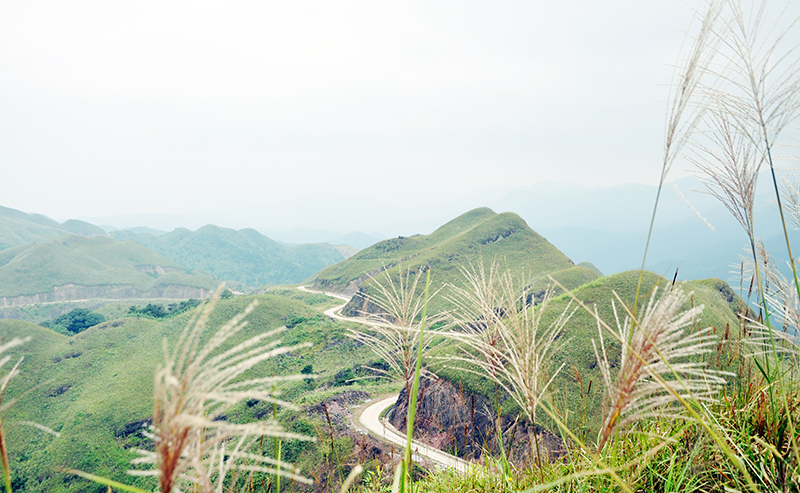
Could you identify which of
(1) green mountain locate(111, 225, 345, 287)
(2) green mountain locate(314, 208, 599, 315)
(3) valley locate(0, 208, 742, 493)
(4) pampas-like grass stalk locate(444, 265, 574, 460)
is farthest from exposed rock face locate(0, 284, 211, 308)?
(4) pampas-like grass stalk locate(444, 265, 574, 460)

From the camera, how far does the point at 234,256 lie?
180000 mm

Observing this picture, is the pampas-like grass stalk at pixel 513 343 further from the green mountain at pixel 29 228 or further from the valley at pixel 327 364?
the green mountain at pixel 29 228

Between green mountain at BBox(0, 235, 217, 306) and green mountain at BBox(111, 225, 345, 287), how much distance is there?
50428mm

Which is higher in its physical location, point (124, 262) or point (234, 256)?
point (124, 262)

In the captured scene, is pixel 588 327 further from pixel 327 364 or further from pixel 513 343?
pixel 327 364

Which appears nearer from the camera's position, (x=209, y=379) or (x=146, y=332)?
(x=209, y=379)

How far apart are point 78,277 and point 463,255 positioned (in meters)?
91.9

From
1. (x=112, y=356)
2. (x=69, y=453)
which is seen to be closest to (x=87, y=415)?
(x=69, y=453)

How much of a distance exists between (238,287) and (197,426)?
12960cm

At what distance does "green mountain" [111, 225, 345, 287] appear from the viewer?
560 feet

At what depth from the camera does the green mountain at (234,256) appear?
560 ft

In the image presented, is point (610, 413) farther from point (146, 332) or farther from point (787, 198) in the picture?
point (146, 332)

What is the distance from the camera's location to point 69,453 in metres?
27.7

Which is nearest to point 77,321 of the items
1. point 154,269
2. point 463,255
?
point 463,255
